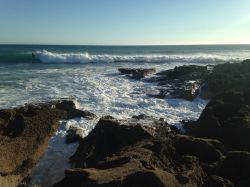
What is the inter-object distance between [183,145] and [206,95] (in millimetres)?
8123

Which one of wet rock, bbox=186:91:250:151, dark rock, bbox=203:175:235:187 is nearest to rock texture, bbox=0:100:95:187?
dark rock, bbox=203:175:235:187

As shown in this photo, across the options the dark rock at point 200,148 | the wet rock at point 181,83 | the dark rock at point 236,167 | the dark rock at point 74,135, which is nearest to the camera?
the dark rock at point 236,167

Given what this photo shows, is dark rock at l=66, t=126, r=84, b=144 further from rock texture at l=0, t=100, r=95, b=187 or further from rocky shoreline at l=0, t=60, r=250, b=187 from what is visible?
rock texture at l=0, t=100, r=95, b=187

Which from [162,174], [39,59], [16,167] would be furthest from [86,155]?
[39,59]

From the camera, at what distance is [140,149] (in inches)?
230

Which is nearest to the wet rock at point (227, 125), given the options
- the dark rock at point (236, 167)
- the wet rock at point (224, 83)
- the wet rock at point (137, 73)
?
the dark rock at point (236, 167)

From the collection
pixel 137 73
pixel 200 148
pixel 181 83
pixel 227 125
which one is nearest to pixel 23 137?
pixel 200 148

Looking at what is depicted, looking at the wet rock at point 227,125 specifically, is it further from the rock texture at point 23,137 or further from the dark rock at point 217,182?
the rock texture at point 23,137

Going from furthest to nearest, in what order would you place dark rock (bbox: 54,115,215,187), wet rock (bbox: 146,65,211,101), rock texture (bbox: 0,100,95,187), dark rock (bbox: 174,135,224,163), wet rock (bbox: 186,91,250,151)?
1. wet rock (bbox: 146,65,211,101)
2. wet rock (bbox: 186,91,250,151)
3. rock texture (bbox: 0,100,95,187)
4. dark rock (bbox: 174,135,224,163)
5. dark rock (bbox: 54,115,215,187)

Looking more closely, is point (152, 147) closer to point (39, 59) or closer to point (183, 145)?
point (183, 145)

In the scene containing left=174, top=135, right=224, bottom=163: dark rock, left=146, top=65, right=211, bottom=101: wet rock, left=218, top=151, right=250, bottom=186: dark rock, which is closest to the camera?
left=218, top=151, right=250, bottom=186: dark rock

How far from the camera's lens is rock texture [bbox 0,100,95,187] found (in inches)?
259

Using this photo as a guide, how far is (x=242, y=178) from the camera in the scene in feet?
16.6

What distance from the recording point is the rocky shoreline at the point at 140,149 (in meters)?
4.80
